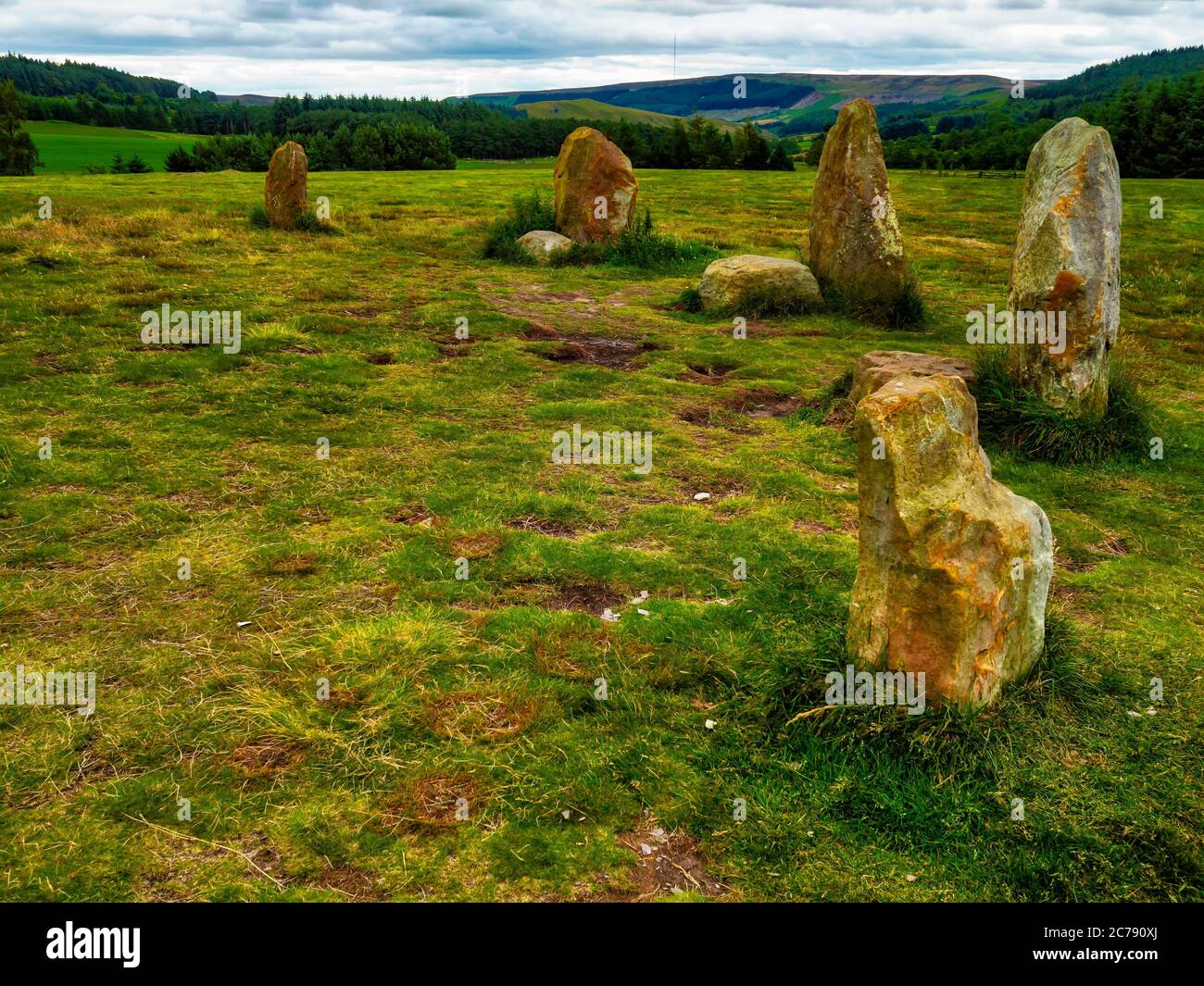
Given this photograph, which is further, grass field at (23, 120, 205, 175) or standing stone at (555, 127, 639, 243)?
grass field at (23, 120, 205, 175)

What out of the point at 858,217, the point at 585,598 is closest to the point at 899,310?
the point at 858,217

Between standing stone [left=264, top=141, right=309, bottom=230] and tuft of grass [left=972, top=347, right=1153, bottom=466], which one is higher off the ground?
standing stone [left=264, top=141, right=309, bottom=230]

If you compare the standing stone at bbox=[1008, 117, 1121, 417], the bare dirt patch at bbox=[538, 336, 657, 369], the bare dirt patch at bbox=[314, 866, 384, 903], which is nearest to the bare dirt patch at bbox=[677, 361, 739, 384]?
the bare dirt patch at bbox=[538, 336, 657, 369]

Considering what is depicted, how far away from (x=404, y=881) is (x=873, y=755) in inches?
103

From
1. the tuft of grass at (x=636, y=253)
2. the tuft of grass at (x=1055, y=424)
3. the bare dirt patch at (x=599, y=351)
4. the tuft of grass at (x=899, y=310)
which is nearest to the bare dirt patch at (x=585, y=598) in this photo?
the tuft of grass at (x=1055, y=424)

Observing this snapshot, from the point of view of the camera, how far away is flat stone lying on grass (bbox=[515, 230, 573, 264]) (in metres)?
20.5

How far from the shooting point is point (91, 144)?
97125 mm

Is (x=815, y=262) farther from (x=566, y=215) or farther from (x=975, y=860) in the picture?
(x=975, y=860)

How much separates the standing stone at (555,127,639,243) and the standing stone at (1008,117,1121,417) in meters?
11.5

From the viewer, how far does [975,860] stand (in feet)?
14.8

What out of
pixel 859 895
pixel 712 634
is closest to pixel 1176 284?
pixel 712 634

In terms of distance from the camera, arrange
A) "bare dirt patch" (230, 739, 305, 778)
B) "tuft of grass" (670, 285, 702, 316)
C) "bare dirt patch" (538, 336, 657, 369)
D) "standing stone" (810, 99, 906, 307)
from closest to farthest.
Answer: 1. "bare dirt patch" (230, 739, 305, 778)
2. "bare dirt patch" (538, 336, 657, 369)
3. "standing stone" (810, 99, 906, 307)
4. "tuft of grass" (670, 285, 702, 316)

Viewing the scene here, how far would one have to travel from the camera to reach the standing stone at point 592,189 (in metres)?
20.4

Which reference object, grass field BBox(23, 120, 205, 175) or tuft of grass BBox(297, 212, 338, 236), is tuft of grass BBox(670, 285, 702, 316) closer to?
tuft of grass BBox(297, 212, 338, 236)
